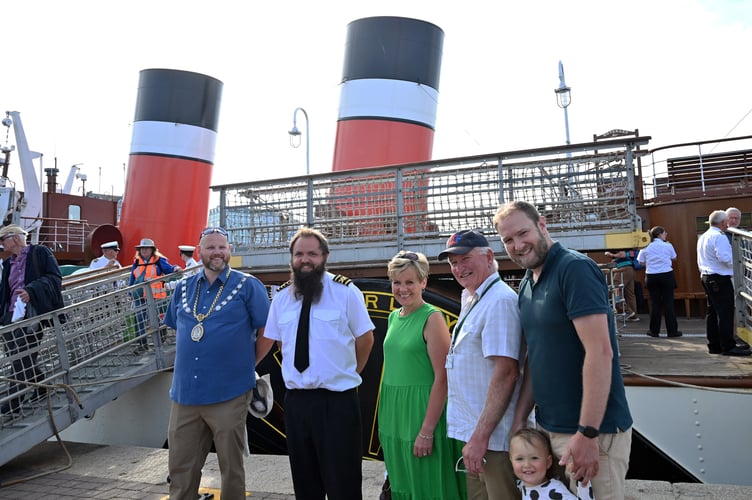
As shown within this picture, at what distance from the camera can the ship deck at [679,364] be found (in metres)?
4.25

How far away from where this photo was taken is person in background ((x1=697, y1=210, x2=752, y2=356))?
5340 millimetres

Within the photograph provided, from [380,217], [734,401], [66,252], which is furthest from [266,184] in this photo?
[66,252]

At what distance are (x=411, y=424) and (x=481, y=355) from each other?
0.57 m

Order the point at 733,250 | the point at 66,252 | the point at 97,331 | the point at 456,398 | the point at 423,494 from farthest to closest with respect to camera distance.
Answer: the point at 66,252, the point at 97,331, the point at 733,250, the point at 423,494, the point at 456,398

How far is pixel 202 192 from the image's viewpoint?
40.6 ft

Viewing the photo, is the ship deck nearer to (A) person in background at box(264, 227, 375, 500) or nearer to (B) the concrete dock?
(B) the concrete dock

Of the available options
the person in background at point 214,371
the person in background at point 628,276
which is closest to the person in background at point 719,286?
the person in background at point 628,276

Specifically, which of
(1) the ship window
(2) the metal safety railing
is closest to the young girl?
(2) the metal safety railing

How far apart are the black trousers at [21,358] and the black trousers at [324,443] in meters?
3.15

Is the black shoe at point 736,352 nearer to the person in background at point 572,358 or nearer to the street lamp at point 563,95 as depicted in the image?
the person in background at point 572,358

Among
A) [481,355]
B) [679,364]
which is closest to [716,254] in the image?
[679,364]

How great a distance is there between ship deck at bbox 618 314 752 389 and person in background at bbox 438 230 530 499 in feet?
8.19

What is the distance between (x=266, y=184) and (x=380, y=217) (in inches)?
65.5

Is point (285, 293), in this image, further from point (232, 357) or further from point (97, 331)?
point (97, 331)
